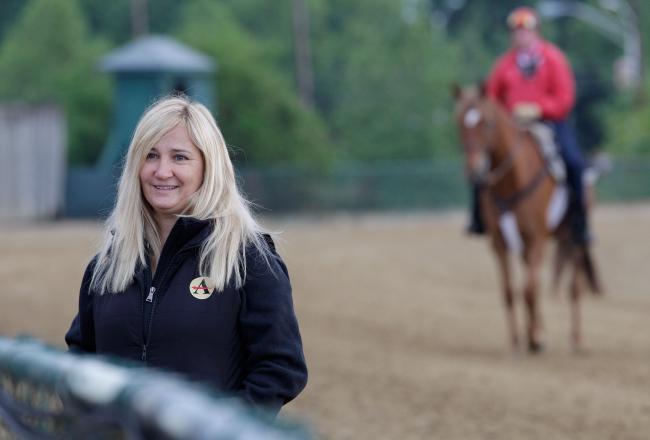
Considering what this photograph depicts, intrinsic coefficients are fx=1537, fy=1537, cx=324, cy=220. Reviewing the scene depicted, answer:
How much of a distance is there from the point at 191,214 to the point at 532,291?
971 cm

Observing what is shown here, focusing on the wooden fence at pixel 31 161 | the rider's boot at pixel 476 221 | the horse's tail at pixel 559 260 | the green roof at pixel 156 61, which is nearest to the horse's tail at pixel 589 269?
the horse's tail at pixel 559 260

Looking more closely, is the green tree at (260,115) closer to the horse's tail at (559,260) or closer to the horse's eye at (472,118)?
the horse's tail at (559,260)

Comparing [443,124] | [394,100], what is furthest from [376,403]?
[443,124]

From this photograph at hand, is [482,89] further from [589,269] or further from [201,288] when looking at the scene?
[201,288]

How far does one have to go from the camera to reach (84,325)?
13.3 feet

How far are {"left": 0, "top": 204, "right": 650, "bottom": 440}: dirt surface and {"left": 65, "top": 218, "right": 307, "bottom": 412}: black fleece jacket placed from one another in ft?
3.19

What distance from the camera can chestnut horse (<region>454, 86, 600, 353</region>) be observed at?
43.3ft

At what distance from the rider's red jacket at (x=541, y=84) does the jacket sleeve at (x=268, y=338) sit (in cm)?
1014

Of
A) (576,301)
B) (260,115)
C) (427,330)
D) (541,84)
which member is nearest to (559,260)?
(427,330)

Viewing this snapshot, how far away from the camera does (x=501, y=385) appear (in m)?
10.9

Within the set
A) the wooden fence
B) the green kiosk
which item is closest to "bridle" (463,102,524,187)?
the green kiosk

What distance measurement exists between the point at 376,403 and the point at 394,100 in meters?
36.8

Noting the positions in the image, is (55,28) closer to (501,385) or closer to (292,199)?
(292,199)

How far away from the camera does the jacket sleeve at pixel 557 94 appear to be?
Answer: 13.9 metres
